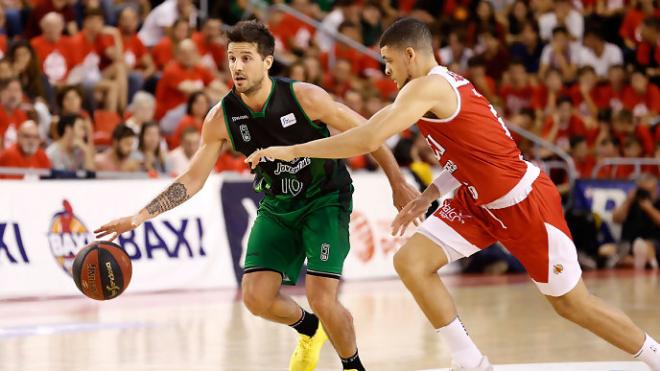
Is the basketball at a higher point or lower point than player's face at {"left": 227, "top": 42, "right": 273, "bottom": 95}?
lower

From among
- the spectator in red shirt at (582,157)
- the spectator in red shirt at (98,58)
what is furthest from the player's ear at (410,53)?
the spectator in red shirt at (582,157)

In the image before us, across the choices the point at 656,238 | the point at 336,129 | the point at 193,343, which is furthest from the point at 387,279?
the point at 336,129

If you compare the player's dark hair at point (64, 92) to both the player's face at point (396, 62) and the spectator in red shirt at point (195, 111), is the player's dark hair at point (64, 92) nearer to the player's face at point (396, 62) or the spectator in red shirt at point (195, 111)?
the spectator in red shirt at point (195, 111)

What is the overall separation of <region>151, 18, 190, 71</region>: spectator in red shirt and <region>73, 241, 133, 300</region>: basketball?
27.4 feet

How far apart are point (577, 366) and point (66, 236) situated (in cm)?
611

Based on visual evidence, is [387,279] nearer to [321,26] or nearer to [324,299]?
[321,26]

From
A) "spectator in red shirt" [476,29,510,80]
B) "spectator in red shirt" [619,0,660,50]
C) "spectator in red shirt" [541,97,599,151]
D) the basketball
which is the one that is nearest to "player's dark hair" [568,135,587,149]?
"spectator in red shirt" [541,97,599,151]

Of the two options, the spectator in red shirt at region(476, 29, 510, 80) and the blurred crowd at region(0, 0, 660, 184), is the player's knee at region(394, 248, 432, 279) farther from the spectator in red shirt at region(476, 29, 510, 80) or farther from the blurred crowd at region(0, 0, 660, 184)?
the spectator in red shirt at region(476, 29, 510, 80)

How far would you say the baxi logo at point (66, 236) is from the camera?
11.3 m

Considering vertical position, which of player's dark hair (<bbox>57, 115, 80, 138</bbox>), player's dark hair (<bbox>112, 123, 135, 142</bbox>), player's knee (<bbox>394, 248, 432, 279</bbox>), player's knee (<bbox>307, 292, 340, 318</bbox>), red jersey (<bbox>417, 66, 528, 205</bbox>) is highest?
red jersey (<bbox>417, 66, 528, 205</bbox>)

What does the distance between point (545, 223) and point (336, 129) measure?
54.1 inches

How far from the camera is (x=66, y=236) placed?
37.4ft

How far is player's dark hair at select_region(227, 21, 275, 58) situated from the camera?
6.38m

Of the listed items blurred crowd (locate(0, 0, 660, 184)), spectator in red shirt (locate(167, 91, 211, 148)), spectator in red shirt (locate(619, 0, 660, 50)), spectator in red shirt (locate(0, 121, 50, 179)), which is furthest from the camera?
spectator in red shirt (locate(619, 0, 660, 50))
